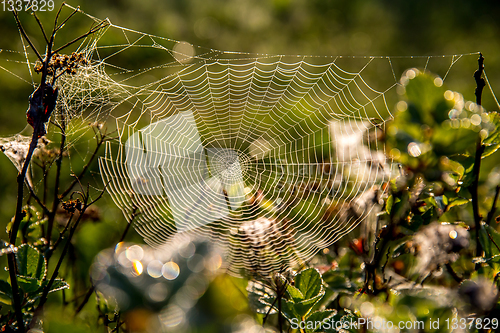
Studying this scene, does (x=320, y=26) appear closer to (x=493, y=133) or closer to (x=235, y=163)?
(x=235, y=163)

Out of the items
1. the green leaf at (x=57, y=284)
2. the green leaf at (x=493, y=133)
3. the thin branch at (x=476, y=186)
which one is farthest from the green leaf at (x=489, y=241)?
the green leaf at (x=57, y=284)

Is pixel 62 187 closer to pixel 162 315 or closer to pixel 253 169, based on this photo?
pixel 253 169

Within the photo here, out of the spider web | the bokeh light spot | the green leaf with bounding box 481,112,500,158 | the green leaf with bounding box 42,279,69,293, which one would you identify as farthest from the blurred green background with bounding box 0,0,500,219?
the bokeh light spot

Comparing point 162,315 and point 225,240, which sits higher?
point 162,315

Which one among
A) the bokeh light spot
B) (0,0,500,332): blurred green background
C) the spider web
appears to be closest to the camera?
the bokeh light spot

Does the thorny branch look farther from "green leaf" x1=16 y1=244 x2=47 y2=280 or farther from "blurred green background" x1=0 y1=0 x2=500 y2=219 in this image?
"blurred green background" x1=0 y1=0 x2=500 y2=219

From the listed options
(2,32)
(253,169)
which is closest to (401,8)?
(253,169)
